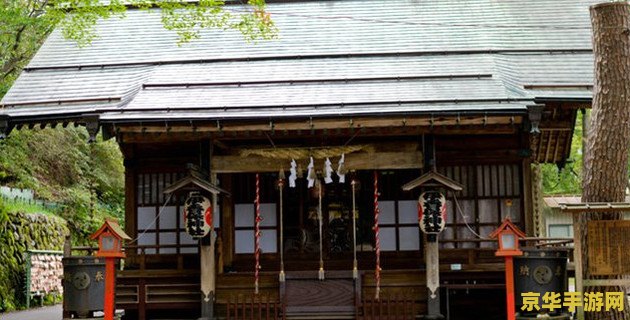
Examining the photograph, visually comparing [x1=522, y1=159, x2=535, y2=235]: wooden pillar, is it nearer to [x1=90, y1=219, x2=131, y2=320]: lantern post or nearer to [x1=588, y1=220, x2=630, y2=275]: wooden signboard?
[x1=588, y1=220, x2=630, y2=275]: wooden signboard

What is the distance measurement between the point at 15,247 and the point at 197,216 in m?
7.56

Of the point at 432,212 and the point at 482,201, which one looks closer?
the point at 432,212

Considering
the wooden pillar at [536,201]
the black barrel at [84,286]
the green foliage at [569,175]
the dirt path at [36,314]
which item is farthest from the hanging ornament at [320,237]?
the green foliage at [569,175]

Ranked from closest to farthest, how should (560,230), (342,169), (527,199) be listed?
(342,169)
(527,199)
(560,230)

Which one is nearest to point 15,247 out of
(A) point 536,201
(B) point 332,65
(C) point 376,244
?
(B) point 332,65

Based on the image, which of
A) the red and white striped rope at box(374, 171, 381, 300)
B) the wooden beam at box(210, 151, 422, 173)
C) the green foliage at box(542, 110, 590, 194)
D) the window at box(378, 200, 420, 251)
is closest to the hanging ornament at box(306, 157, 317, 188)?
the wooden beam at box(210, 151, 422, 173)

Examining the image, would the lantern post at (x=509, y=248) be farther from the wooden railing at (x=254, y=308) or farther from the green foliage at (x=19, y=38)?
the green foliage at (x=19, y=38)

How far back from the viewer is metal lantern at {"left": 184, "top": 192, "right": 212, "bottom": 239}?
1425cm

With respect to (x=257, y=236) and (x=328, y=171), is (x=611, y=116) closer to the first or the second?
(x=328, y=171)

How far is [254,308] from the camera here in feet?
47.6

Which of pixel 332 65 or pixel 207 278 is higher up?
pixel 332 65

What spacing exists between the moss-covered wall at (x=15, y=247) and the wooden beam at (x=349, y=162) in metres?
7.23

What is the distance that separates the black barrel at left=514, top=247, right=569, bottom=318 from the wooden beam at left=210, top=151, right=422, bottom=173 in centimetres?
257

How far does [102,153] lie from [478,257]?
1914cm
